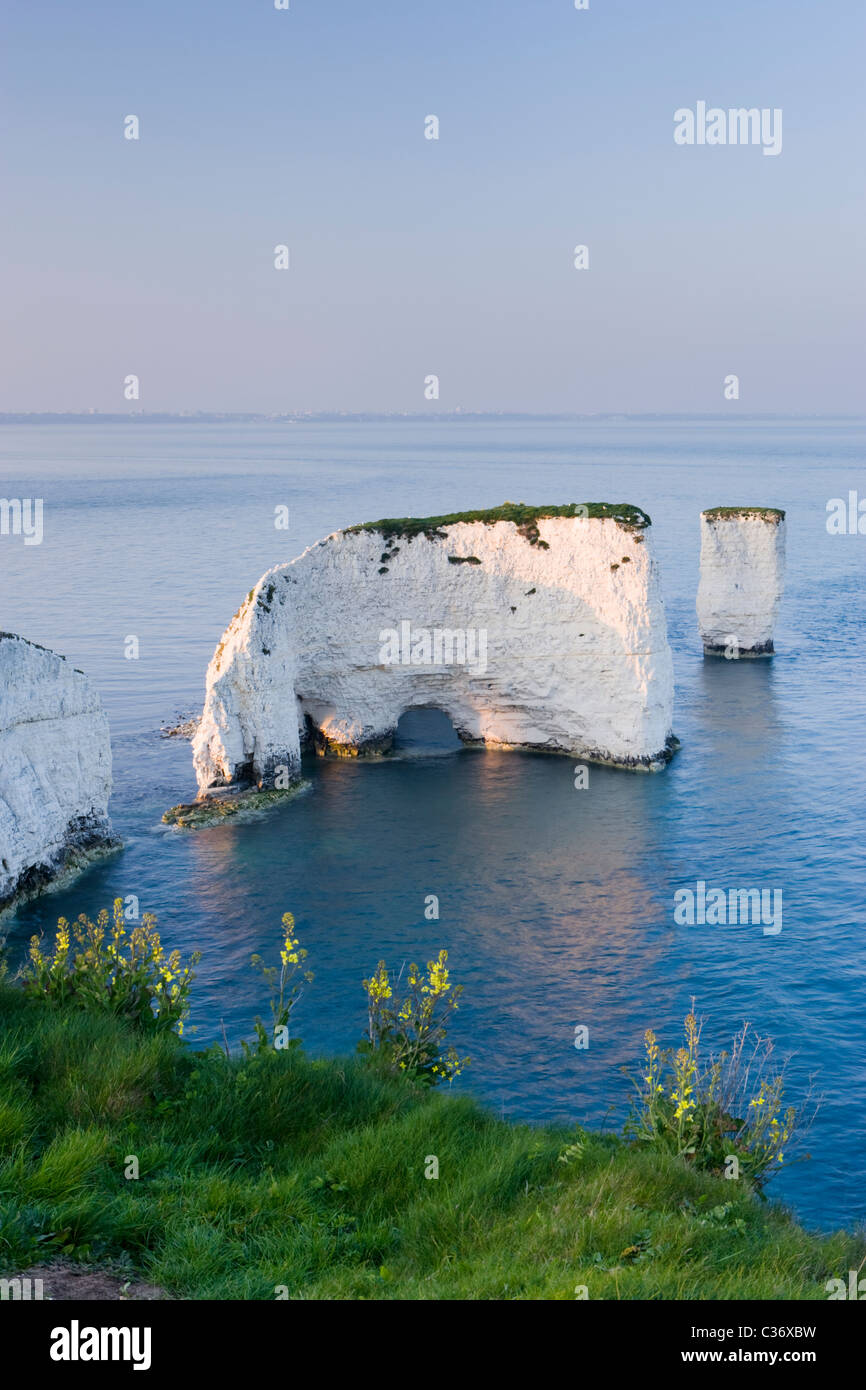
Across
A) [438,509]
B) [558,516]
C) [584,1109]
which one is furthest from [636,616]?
[438,509]

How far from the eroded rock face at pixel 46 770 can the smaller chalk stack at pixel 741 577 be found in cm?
4441

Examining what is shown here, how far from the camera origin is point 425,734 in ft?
191

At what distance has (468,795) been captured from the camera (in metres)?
48.0

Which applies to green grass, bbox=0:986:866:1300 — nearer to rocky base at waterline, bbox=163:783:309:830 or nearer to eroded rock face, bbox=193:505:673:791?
rocky base at waterline, bbox=163:783:309:830

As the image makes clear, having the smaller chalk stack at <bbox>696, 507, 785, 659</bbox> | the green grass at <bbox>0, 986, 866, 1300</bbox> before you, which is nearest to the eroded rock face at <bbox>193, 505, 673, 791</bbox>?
the smaller chalk stack at <bbox>696, 507, 785, 659</bbox>

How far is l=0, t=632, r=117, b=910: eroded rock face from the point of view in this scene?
36.2m

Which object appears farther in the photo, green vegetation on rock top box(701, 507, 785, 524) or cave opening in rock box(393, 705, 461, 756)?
green vegetation on rock top box(701, 507, 785, 524)

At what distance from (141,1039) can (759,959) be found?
22598mm

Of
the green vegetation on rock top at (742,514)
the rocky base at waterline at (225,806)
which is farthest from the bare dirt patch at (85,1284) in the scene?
the green vegetation on rock top at (742,514)

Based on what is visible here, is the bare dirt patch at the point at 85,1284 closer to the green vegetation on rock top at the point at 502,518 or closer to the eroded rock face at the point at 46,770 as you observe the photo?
the eroded rock face at the point at 46,770

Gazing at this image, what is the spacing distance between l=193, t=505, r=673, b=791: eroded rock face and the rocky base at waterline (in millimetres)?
924

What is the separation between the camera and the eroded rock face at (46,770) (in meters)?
36.2
